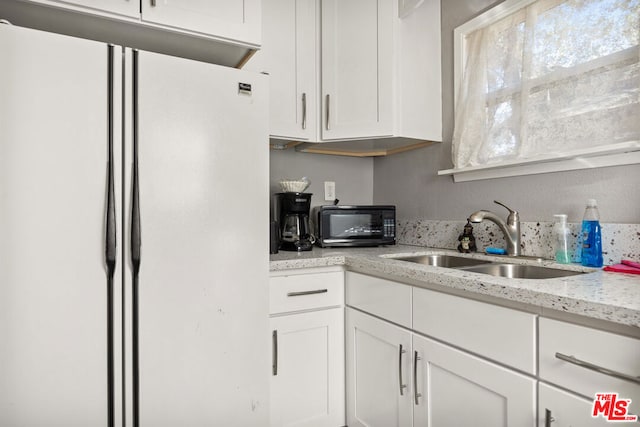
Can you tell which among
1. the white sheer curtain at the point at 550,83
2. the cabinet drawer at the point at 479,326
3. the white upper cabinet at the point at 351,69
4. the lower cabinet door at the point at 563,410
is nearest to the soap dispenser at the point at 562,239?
the white sheer curtain at the point at 550,83

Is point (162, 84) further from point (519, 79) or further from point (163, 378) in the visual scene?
point (519, 79)

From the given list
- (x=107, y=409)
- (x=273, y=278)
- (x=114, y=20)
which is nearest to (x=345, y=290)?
(x=273, y=278)

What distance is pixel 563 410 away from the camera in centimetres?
92

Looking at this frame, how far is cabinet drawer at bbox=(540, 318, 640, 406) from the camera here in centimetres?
80

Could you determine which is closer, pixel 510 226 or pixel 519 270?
pixel 519 270

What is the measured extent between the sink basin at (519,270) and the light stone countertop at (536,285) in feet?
0.08

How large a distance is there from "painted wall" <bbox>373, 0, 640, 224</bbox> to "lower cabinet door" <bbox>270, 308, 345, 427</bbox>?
856mm

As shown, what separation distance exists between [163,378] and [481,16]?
81.3 inches

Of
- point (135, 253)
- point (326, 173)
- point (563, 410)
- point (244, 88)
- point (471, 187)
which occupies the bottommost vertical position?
point (563, 410)

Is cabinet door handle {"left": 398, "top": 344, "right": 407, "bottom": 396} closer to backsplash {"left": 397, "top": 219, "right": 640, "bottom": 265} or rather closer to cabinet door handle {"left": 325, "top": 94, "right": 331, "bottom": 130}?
backsplash {"left": 397, "top": 219, "right": 640, "bottom": 265}

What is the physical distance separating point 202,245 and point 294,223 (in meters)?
0.70

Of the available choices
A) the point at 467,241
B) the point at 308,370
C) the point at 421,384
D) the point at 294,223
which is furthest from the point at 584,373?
the point at 294,223

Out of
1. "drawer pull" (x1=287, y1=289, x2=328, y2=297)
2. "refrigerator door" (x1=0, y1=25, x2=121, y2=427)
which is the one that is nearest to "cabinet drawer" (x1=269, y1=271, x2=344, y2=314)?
"drawer pull" (x1=287, y1=289, x2=328, y2=297)

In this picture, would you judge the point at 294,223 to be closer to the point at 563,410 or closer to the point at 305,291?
the point at 305,291
